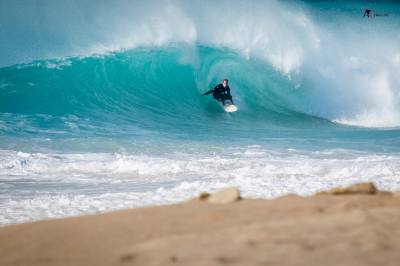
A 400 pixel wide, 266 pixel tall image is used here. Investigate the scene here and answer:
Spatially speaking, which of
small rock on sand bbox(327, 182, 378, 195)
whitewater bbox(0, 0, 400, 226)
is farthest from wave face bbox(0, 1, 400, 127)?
small rock on sand bbox(327, 182, 378, 195)

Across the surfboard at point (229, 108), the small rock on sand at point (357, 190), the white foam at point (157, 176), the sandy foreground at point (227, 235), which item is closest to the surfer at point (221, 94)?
the surfboard at point (229, 108)

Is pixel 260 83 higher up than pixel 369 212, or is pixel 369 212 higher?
pixel 260 83

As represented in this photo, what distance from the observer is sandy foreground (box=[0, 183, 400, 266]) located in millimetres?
2215

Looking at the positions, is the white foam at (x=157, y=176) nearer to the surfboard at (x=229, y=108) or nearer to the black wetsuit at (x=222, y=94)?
the surfboard at (x=229, y=108)

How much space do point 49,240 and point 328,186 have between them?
14.4 feet

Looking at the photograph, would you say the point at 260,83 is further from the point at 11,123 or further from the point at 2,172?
the point at 2,172

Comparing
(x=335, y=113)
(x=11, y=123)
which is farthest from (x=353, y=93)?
(x=11, y=123)

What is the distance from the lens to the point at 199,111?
15.2 metres

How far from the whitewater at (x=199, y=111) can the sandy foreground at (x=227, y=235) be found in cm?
231

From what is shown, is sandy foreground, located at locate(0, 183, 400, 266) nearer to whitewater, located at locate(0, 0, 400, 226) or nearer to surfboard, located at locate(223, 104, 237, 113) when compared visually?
whitewater, located at locate(0, 0, 400, 226)

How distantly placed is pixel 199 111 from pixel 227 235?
12.8 meters

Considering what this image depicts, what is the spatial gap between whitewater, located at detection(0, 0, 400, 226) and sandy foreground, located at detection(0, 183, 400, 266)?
231 cm

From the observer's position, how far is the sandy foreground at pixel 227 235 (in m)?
2.21

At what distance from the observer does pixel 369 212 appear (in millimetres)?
2814
